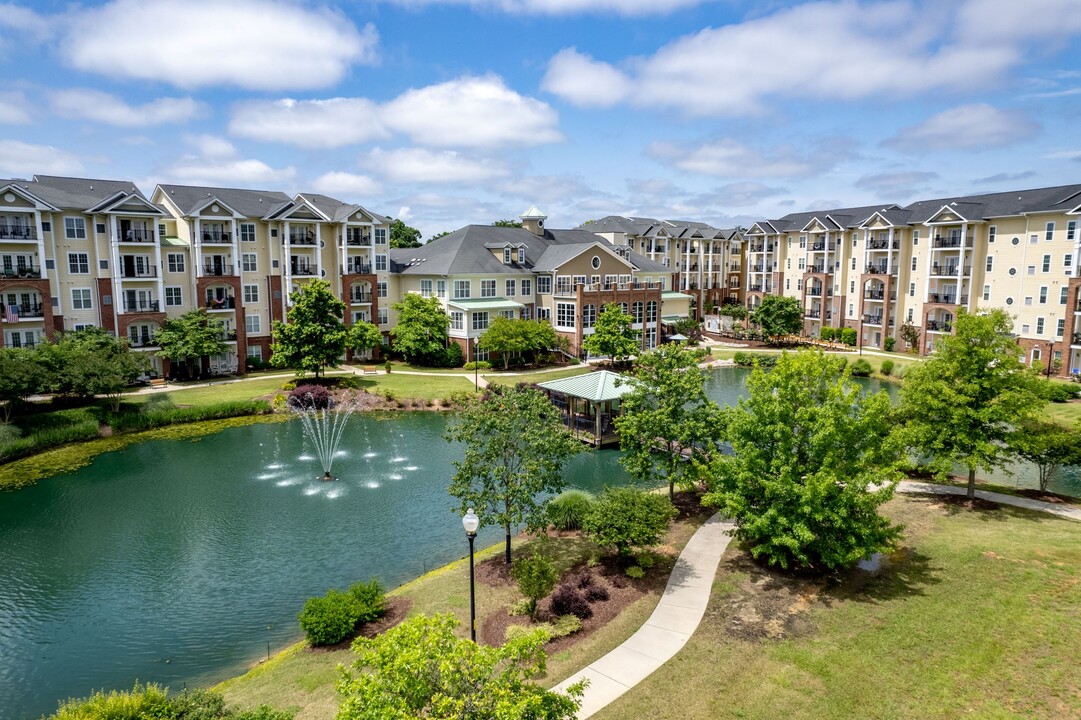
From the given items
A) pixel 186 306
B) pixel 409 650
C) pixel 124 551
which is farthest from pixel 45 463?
pixel 409 650

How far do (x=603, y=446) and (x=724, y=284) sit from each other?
61.0 metres

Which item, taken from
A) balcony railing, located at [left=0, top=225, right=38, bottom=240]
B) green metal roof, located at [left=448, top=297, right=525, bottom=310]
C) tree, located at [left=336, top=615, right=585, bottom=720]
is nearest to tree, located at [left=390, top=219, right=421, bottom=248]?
green metal roof, located at [left=448, top=297, right=525, bottom=310]

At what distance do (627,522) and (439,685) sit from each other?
10.9 meters

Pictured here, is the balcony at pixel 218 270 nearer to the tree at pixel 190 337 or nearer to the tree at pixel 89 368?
Result: the tree at pixel 190 337

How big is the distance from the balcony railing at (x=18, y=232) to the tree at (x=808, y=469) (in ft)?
151

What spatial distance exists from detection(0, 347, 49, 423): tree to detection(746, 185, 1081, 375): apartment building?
50403 millimetres

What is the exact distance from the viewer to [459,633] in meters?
16.5

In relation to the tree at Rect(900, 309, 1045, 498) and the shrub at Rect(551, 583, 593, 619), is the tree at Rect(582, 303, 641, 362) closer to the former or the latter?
the tree at Rect(900, 309, 1045, 498)

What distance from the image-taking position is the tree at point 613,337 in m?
54.4

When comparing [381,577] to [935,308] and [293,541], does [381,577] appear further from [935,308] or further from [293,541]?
[935,308]

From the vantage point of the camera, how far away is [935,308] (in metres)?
59.4

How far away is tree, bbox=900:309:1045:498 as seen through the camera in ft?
75.2

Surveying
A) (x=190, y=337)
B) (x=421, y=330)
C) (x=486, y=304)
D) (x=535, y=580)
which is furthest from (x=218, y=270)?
(x=535, y=580)

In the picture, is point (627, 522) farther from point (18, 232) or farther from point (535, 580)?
point (18, 232)
